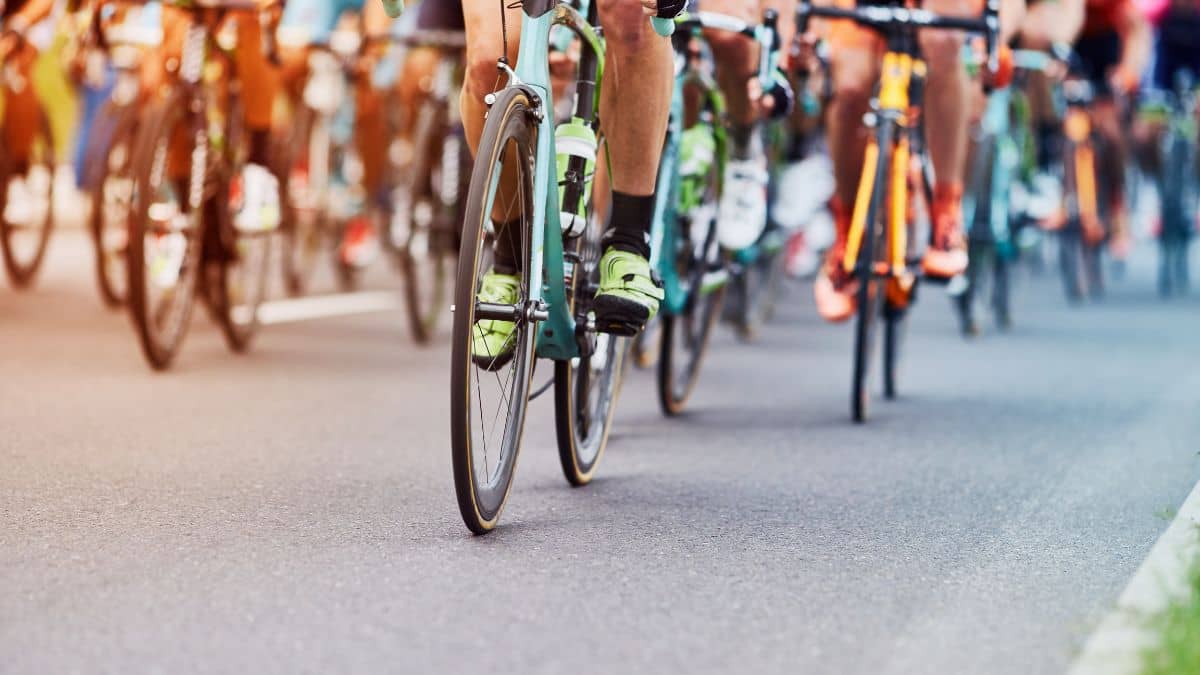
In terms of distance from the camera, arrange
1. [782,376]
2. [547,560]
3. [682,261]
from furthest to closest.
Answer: [782,376], [682,261], [547,560]

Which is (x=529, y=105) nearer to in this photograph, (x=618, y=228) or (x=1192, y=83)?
(x=618, y=228)

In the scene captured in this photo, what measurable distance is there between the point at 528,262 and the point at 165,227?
3375mm

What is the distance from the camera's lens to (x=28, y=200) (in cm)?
1051

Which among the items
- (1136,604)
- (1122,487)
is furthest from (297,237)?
(1136,604)

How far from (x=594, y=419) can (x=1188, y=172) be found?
9769mm

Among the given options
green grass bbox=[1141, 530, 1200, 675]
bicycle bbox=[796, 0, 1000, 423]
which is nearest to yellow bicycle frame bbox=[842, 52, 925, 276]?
bicycle bbox=[796, 0, 1000, 423]

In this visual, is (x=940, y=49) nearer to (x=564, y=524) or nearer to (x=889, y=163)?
(x=889, y=163)

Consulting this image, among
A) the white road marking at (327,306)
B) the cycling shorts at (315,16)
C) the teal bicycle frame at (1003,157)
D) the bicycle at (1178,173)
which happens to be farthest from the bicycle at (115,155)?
the bicycle at (1178,173)

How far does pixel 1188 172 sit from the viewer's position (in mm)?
14273

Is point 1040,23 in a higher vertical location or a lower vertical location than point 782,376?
higher

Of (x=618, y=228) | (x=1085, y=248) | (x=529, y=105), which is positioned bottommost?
(x=1085, y=248)

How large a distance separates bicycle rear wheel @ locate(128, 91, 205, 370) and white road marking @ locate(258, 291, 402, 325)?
2.14 meters

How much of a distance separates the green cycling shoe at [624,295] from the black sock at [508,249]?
32 cm

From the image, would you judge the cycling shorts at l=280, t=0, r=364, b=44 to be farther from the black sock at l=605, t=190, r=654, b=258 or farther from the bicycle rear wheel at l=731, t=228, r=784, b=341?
the black sock at l=605, t=190, r=654, b=258
